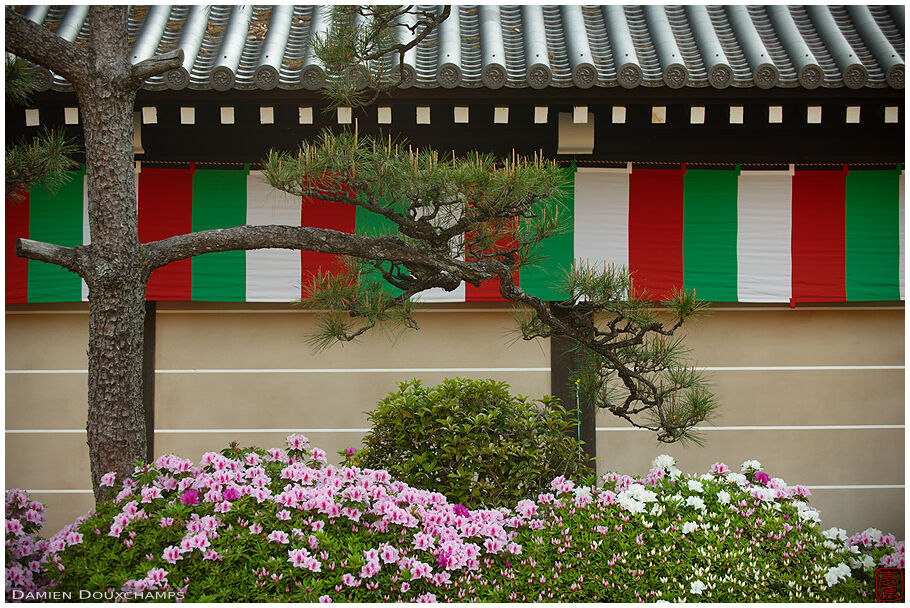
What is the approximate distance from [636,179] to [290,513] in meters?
3.28

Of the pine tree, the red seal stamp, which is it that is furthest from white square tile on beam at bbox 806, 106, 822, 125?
the red seal stamp

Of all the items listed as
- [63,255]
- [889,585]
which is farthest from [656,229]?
[63,255]

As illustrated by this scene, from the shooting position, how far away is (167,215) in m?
4.95

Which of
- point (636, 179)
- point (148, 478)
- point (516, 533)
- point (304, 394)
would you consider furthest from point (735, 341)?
point (148, 478)

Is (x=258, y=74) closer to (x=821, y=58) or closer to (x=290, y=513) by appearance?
(x=290, y=513)

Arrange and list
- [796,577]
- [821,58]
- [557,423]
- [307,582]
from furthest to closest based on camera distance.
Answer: [821,58] < [557,423] < [796,577] < [307,582]

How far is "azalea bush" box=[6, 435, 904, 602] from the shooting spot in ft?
8.98

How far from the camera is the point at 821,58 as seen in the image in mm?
4410

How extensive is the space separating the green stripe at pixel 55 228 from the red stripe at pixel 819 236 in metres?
4.79

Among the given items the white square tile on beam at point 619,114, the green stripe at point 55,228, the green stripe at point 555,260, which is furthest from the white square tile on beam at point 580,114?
the green stripe at point 55,228

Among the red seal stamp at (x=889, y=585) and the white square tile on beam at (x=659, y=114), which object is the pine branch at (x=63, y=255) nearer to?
the white square tile on beam at (x=659, y=114)

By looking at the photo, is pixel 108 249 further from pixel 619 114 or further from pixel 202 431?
pixel 619 114

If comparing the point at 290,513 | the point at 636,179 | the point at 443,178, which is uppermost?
the point at 636,179

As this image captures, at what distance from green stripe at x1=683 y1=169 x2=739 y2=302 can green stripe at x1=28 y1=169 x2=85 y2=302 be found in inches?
159
